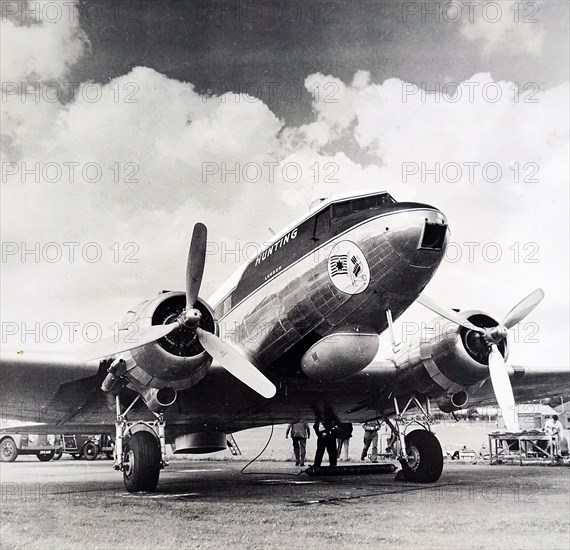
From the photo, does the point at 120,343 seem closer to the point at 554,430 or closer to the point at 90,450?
the point at 554,430

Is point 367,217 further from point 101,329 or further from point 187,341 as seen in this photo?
point 101,329

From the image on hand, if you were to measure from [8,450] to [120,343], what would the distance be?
49.4ft

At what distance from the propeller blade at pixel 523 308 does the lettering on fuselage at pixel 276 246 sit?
10.6 ft

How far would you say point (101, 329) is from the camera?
25.8 feet

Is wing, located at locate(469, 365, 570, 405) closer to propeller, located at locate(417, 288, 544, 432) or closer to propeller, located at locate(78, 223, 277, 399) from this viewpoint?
propeller, located at locate(417, 288, 544, 432)

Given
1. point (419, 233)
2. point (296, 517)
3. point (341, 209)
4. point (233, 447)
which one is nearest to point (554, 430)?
point (233, 447)

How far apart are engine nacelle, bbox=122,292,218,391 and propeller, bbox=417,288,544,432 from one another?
3.20 metres

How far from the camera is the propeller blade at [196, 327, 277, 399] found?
23.9 feet

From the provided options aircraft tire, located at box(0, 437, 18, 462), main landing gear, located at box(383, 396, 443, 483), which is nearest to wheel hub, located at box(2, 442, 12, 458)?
aircraft tire, located at box(0, 437, 18, 462)

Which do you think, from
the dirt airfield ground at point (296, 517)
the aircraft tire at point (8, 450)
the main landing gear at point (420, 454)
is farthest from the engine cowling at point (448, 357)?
the aircraft tire at point (8, 450)

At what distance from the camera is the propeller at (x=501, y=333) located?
8414mm

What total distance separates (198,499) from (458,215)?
5.08m

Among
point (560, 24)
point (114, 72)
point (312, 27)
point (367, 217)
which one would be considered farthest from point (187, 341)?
point (560, 24)

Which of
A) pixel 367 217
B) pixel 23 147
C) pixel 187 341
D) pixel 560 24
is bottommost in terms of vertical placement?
pixel 187 341
